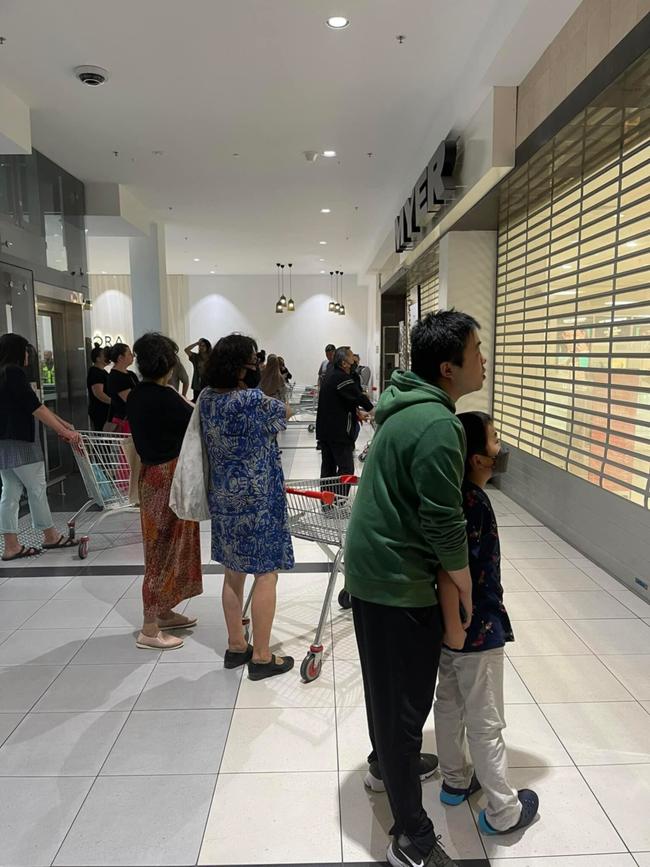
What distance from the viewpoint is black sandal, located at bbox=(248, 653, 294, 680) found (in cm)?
279

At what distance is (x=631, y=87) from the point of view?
3562 millimetres

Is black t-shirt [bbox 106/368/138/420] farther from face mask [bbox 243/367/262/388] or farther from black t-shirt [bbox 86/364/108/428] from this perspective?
face mask [bbox 243/367/262/388]

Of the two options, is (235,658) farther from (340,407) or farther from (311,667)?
(340,407)

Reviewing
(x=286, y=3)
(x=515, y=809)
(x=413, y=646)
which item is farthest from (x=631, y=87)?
(x=515, y=809)

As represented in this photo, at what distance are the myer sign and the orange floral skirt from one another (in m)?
4.36

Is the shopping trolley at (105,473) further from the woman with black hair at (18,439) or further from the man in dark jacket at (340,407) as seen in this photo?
the man in dark jacket at (340,407)

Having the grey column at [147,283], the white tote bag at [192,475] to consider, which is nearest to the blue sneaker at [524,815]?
the white tote bag at [192,475]

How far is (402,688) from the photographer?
1.60m

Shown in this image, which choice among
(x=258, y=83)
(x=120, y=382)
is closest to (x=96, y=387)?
(x=120, y=382)

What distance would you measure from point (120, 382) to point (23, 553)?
1628mm

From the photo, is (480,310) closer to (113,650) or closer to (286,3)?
(286,3)

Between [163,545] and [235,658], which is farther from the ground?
[163,545]

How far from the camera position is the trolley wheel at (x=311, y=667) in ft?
9.06

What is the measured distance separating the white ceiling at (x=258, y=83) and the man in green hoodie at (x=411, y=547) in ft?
10.7
